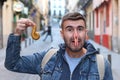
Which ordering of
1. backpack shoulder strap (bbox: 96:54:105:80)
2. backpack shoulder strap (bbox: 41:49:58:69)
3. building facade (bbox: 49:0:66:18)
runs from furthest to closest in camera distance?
building facade (bbox: 49:0:66:18) → backpack shoulder strap (bbox: 41:49:58:69) → backpack shoulder strap (bbox: 96:54:105:80)

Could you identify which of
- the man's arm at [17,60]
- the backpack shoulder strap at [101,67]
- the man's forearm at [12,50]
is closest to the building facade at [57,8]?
the man's arm at [17,60]

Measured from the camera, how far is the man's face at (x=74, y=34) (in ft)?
10.1

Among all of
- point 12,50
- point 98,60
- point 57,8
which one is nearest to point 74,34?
point 98,60

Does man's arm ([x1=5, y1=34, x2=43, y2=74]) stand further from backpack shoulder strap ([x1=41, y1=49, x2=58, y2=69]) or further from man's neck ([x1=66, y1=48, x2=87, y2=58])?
man's neck ([x1=66, y1=48, x2=87, y2=58])

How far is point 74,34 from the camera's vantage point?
309 cm

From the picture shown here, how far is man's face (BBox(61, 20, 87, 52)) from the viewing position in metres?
3.08

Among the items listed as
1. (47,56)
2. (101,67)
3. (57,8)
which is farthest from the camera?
(57,8)

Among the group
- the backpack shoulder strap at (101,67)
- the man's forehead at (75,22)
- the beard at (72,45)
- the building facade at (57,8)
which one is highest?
the building facade at (57,8)

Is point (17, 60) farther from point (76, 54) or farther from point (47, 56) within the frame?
point (76, 54)

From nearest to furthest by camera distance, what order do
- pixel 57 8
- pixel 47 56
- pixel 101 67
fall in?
pixel 101 67
pixel 47 56
pixel 57 8

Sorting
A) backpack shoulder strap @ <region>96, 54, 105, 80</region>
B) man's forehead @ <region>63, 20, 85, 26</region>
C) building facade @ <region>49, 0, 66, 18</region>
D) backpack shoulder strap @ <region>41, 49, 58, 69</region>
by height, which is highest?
building facade @ <region>49, 0, 66, 18</region>

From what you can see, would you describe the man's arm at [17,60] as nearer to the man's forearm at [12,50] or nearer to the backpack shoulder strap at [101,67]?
the man's forearm at [12,50]

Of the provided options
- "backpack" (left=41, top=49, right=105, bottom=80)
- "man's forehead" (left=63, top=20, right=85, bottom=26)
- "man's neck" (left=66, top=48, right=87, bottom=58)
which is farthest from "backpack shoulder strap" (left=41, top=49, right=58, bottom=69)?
"man's forehead" (left=63, top=20, right=85, bottom=26)

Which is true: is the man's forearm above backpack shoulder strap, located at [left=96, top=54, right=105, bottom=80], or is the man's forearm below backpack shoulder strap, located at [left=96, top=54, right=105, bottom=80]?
above
